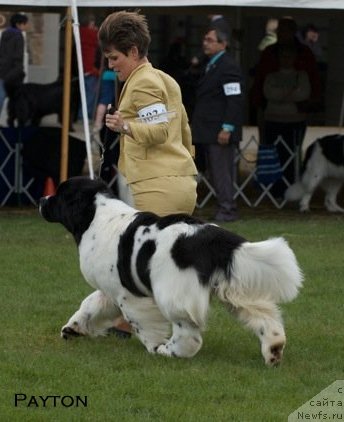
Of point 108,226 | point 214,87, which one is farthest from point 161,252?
point 214,87

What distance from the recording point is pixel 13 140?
14109 mm

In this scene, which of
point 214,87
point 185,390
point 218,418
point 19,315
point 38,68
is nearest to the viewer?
point 218,418

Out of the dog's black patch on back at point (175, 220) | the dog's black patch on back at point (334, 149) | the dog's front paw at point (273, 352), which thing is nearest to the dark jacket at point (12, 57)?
the dog's black patch on back at point (334, 149)

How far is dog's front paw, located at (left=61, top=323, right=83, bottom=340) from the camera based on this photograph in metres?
7.04

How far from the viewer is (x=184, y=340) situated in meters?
6.43

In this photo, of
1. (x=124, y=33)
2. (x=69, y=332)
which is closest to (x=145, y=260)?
(x=69, y=332)

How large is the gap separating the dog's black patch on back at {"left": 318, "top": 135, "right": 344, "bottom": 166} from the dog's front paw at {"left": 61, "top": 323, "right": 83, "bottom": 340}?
24.2 feet

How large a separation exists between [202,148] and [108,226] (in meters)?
7.72

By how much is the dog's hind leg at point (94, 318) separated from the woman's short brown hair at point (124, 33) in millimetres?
1396

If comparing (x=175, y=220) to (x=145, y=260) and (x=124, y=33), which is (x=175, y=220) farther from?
(x=124, y=33)

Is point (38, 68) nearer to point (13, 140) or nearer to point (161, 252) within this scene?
point (13, 140)

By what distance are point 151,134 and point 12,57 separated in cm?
1151

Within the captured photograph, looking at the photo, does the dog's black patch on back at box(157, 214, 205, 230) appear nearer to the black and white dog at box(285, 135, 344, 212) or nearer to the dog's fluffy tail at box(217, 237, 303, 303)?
the dog's fluffy tail at box(217, 237, 303, 303)

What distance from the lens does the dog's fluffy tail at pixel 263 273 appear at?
6.12 meters
